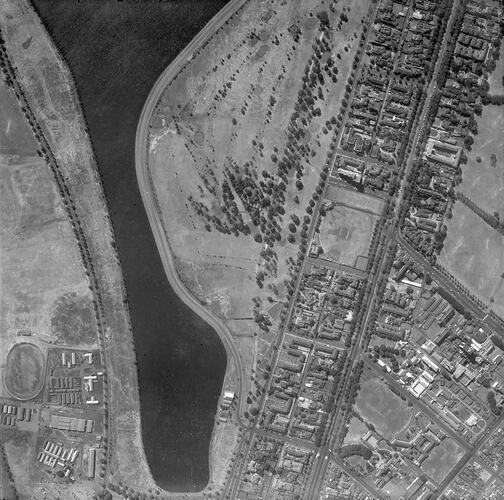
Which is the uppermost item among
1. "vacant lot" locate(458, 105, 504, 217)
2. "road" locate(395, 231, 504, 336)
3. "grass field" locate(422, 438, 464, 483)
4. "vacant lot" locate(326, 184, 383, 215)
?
"vacant lot" locate(458, 105, 504, 217)

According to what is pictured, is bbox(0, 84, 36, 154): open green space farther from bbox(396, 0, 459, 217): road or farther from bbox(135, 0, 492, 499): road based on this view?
bbox(396, 0, 459, 217): road

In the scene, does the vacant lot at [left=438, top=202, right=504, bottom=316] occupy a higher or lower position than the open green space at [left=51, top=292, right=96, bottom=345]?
higher

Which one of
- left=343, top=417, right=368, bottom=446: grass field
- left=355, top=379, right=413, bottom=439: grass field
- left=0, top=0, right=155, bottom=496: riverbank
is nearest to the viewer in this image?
left=0, top=0, right=155, bottom=496: riverbank

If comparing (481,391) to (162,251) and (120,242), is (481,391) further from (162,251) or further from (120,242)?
(120,242)

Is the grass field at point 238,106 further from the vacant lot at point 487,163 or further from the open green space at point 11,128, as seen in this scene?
the vacant lot at point 487,163

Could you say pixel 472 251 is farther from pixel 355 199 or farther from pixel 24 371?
pixel 24 371

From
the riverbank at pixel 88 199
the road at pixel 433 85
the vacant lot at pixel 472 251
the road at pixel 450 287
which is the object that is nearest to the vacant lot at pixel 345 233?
the road at pixel 450 287

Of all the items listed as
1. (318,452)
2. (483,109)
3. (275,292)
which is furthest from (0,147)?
(483,109)

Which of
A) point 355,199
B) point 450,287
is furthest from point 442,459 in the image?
point 355,199

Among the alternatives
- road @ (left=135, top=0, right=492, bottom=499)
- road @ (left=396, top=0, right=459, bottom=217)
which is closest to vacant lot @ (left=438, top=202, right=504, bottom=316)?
Answer: road @ (left=135, top=0, right=492, bottom=499)
